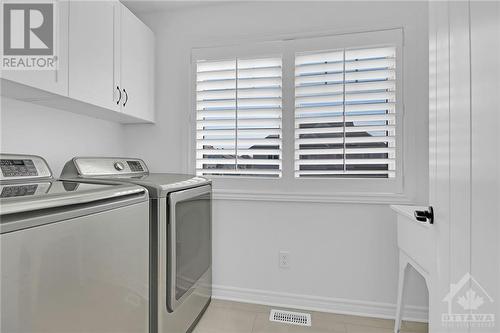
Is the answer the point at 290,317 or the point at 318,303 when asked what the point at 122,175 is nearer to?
the point at 290,317

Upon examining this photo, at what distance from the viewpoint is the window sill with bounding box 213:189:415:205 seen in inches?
71.1

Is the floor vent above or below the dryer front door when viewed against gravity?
below

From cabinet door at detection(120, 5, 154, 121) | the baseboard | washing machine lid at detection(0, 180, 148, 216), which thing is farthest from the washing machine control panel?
the baseboard

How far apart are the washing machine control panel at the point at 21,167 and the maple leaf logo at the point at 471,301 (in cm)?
178

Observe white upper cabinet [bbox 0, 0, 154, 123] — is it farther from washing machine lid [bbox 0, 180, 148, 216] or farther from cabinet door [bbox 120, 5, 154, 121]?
washing machine lid [bbox 0, 180, 148, 216]

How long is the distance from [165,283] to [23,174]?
2.95 feet

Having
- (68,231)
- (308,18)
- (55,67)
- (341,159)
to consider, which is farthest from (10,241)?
(308,18)

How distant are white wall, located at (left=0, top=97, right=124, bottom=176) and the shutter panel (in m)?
1.58

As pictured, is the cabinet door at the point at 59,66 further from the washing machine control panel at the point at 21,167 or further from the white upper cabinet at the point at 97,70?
the washing machine control panel at the point at 21,167

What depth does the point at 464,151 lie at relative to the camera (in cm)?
67

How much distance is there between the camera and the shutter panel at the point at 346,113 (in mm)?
1824

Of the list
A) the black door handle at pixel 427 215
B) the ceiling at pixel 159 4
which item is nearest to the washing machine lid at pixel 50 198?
the black door handle at pixel 427 215

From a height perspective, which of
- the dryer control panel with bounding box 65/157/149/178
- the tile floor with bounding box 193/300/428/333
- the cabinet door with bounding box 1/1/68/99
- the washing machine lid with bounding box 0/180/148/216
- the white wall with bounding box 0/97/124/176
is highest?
the cabinet door with bounding box 1/1/68/99

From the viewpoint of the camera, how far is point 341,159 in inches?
74.4
